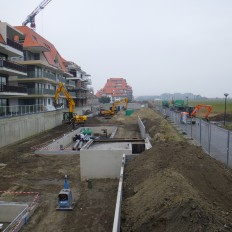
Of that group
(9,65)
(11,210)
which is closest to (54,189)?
(11,210)

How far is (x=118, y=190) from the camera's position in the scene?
9766mm

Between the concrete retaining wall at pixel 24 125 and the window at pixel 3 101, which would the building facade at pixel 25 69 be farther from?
the concrete retaining wall at pixel 24 125

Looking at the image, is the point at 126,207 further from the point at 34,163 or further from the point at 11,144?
the point at 11,144

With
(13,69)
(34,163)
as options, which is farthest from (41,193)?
(13,69)

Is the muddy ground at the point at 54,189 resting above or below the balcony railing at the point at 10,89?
below

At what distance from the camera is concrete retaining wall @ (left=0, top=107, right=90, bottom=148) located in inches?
1061

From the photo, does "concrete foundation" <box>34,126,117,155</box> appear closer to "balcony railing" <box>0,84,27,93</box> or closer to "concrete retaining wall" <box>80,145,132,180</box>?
"concrete retaining wall" <box>80,145,132,180</box>

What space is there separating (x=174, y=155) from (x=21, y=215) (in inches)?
293

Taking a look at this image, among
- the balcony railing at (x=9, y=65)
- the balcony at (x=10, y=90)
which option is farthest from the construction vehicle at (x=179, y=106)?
the balcony railing at (x=9, y=65)

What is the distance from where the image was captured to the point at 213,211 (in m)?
6.46

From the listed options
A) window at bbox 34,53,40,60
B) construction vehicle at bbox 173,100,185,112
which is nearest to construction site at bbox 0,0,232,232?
window at bbox 34,53,40,60

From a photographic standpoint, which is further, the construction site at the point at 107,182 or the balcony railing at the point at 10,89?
the balcony railing at the point at 10,89

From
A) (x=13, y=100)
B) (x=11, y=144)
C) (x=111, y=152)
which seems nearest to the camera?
(x=111, y=152)

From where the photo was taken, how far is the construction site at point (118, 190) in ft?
22.3
